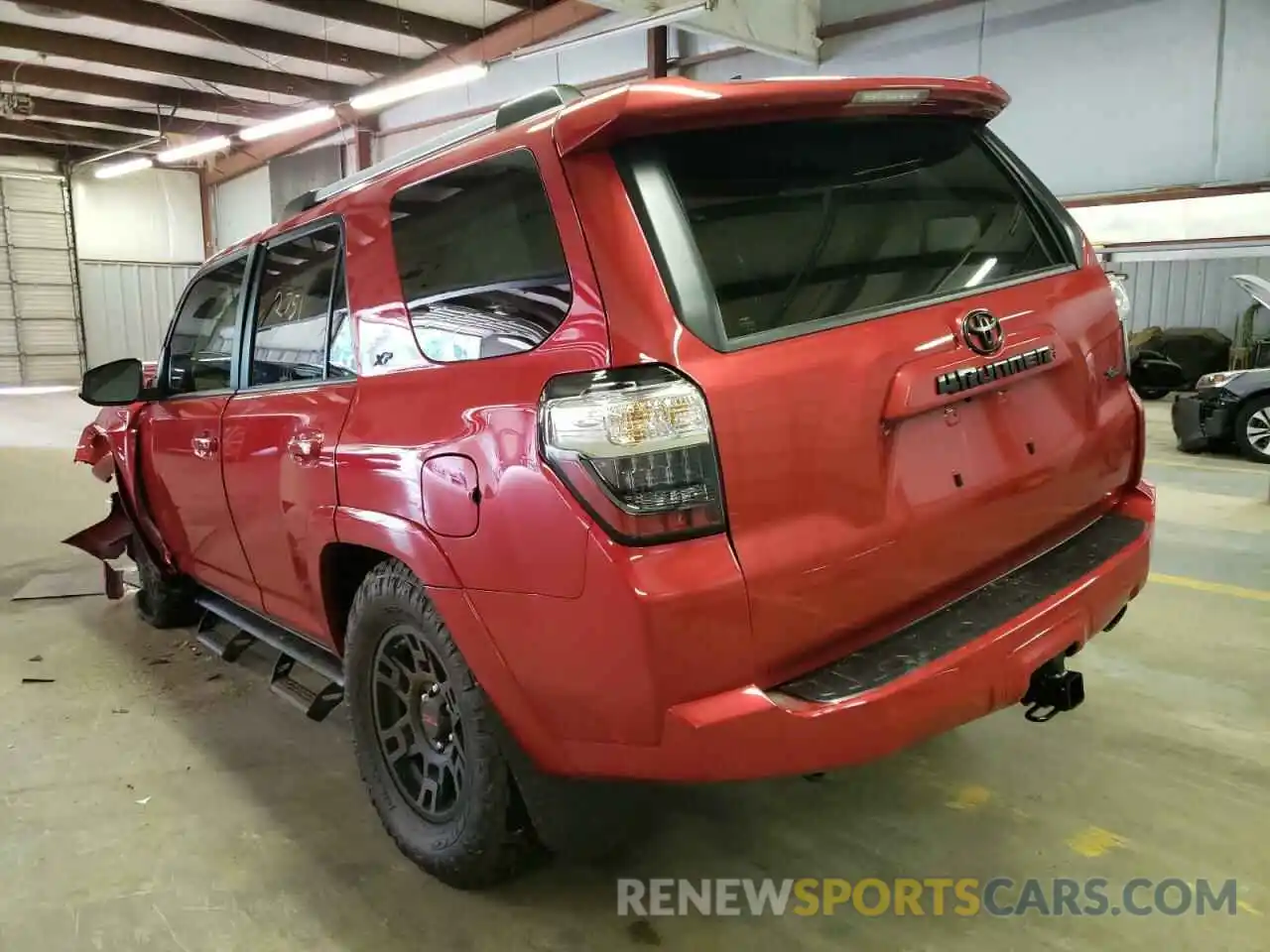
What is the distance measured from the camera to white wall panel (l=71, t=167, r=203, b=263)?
21.7 m

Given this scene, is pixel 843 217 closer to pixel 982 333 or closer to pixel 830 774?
pixel 982 333

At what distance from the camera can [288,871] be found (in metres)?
2.34

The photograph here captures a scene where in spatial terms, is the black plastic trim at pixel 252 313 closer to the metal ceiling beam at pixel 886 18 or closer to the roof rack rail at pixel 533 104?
the roof rack rail at pixel 533 104

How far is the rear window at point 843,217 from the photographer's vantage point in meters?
1.76

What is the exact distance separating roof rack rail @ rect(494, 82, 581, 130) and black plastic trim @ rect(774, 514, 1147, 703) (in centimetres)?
138

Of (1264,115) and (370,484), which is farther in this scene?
(1264,115)

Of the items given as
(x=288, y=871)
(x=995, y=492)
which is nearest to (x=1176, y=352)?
(x=995, y=492)

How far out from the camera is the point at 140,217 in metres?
22.5

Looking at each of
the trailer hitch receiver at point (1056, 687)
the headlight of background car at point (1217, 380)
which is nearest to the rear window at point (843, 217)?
the trailer hitch receiver at point (1056, 687)

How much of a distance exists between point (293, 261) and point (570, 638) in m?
1.76

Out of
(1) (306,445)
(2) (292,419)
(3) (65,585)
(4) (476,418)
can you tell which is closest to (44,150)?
(3) (65,585)

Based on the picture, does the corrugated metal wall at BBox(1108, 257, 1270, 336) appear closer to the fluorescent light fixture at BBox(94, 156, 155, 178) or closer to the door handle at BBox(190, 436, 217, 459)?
the door handle at BBox(190, 436, 217, 459)

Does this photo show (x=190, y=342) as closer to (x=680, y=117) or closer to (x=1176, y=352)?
(x=680, y=117)

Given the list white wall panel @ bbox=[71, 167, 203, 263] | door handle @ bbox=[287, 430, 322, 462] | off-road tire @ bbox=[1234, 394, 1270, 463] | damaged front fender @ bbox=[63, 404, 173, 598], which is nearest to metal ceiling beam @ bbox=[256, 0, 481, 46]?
damaged front fender @ bbox=[63, 404, 173, 598]
